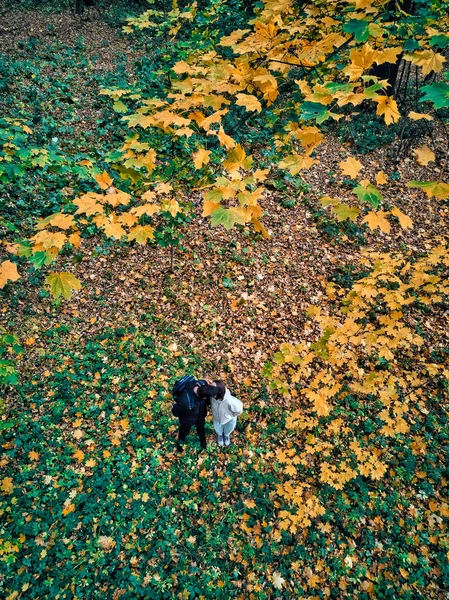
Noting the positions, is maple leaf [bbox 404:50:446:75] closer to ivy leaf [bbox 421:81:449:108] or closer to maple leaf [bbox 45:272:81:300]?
ivy leaf [bbox 421:81:449:108]

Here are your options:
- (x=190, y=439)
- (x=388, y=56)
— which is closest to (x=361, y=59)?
(x=388, y=56)

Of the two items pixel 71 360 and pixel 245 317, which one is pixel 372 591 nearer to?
pixel 245 317

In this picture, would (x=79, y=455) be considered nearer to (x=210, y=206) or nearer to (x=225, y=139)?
(x=210, y=206)

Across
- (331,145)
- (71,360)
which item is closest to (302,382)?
(71,360)

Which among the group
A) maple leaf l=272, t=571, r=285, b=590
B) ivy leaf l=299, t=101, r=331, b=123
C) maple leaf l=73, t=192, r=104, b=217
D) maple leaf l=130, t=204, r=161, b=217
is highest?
ivy leaf l=299, t=101, r=331, b=123

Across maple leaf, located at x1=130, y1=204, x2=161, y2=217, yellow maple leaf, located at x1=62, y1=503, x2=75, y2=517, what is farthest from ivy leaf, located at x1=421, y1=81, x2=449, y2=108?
yellow maple leaf, located at x1=62, y1=503, x2=75, y2=517
